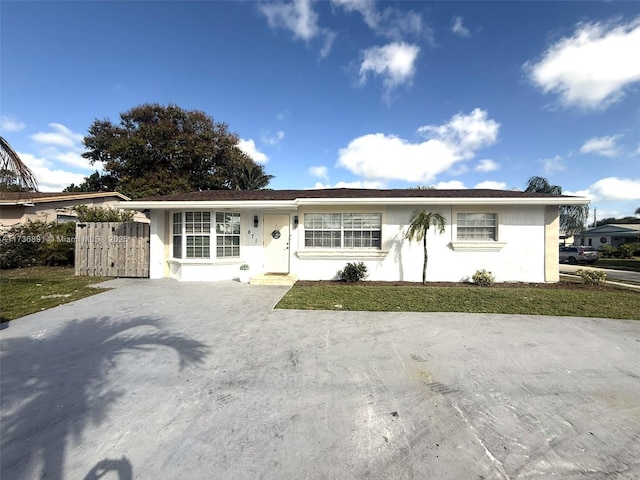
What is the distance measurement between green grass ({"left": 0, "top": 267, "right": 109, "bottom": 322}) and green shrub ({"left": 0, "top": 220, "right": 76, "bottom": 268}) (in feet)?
2.01

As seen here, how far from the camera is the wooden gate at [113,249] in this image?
10039 mm

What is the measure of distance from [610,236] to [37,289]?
49986mm

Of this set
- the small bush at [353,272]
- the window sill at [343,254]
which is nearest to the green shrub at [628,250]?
the window sill at [343,254]

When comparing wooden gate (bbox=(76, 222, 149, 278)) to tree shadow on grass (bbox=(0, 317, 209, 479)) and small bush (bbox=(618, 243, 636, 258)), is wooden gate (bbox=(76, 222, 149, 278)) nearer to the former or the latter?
tree shadow on grass (bbox=(0, 317, 209, 479))

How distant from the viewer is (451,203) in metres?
9.06

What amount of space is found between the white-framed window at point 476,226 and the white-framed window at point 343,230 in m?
2.75

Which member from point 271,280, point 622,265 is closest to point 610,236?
point 622,265

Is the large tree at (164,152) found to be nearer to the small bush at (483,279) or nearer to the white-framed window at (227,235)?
the white-framed window at (227,235)

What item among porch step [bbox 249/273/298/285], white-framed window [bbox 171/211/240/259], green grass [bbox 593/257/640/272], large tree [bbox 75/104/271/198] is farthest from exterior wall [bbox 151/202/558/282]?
large tree [bbox 75/104/271/198]

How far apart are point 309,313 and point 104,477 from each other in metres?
4.14

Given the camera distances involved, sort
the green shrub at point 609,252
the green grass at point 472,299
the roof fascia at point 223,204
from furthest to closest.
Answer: the green shrub at point 609,252 → the roof fascia at point 223,204 → the green grass at point 472,299

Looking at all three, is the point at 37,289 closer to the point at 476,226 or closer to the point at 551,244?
the point at 476,226

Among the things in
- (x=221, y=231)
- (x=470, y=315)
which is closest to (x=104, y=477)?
(x=470, y=315)

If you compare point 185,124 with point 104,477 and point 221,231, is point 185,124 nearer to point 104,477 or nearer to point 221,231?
point 221,231
